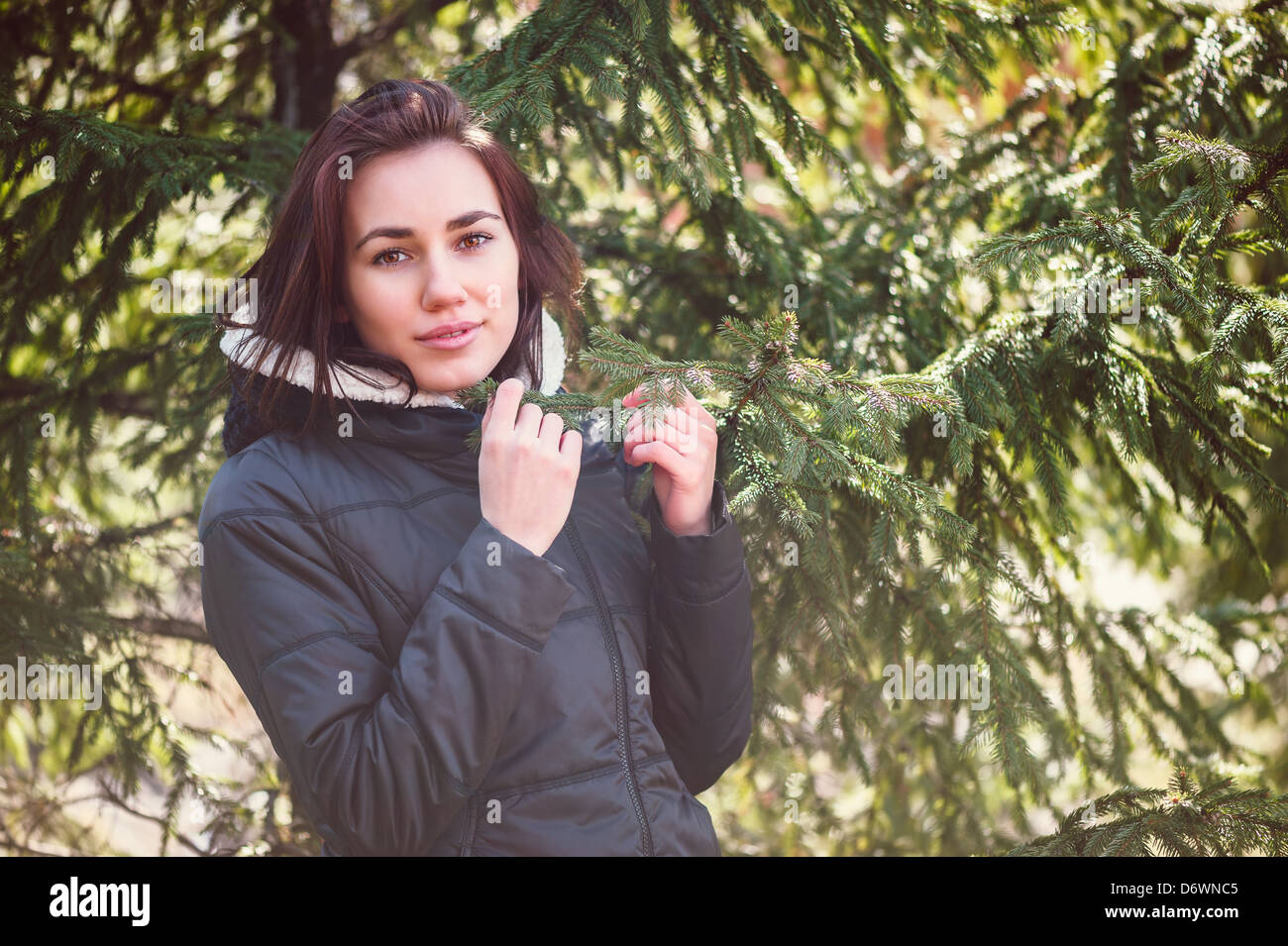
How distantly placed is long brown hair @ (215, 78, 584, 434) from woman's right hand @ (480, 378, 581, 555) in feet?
0.75

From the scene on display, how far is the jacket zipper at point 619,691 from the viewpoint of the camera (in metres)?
1.58

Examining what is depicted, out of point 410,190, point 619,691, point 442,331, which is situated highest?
point 410,190

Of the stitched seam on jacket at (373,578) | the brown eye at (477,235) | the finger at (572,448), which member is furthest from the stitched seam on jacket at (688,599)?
the brown eye at (477,235)

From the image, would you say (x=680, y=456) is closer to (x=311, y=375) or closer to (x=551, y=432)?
(x=551, y=432)

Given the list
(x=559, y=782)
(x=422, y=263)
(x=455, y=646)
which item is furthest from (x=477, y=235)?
(x=559, y=782)

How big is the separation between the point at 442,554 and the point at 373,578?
12cm

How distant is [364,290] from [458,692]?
700 mm

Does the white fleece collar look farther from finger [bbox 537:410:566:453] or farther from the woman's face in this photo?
finger [bbox 537:410:566:453]

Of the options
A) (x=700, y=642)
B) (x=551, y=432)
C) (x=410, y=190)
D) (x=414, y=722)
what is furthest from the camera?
(x=700, y=642)

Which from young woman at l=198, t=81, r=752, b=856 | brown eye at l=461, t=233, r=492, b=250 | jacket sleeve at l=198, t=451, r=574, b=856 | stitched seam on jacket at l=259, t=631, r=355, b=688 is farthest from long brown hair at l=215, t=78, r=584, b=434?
stitched seam on jacket at l=259, t=631, r=355, b=688

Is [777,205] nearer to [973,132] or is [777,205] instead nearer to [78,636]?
[973,132]

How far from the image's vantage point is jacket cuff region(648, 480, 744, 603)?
1.68m

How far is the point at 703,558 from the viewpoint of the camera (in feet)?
5.51

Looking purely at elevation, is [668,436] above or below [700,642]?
above
